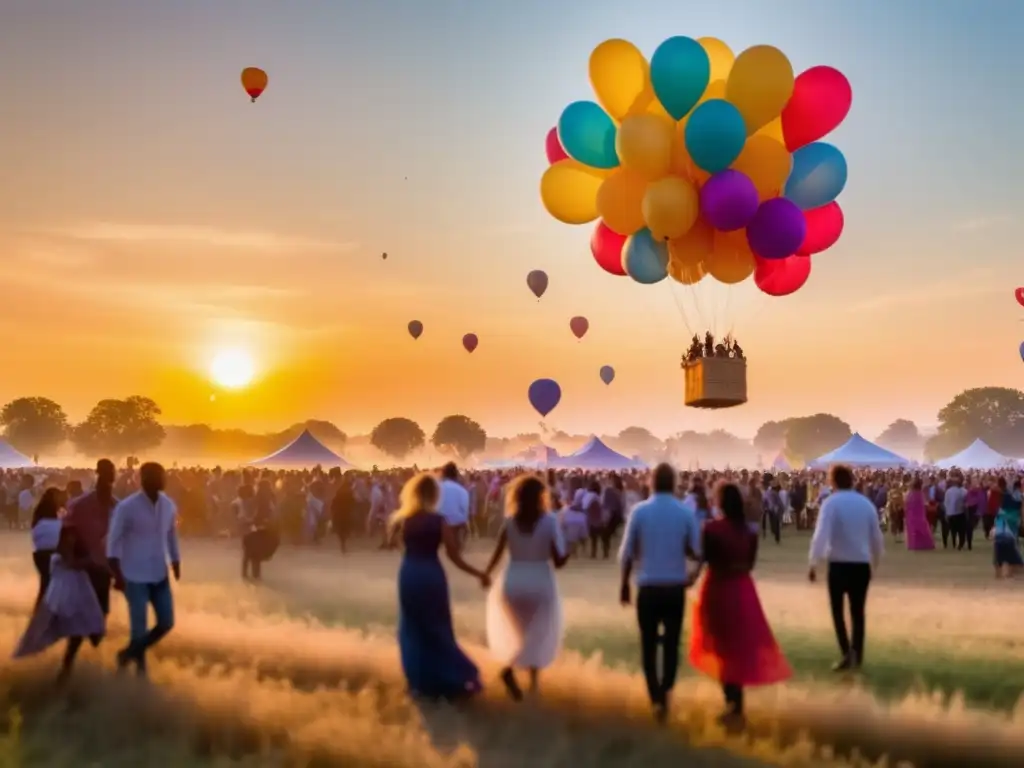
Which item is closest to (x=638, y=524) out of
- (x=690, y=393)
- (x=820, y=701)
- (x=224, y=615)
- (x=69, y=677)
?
(x=820, y=701)

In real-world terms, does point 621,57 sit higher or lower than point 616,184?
higher

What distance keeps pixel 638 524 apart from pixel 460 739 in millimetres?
2104

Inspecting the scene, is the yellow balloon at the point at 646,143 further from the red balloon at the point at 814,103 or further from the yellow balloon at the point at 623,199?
the red balloon at the point at 814,103

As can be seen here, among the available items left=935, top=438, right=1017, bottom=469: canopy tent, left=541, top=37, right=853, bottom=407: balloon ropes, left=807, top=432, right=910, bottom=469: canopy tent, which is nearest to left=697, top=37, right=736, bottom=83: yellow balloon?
left=541, top=37, right=853, bottom=407: balloon ropes

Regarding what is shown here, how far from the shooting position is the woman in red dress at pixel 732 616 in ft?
29.5

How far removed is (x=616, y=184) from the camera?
16.1 metres

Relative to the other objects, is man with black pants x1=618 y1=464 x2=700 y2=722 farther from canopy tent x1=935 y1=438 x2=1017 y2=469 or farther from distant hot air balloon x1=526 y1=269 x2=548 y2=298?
canopy tent x1=935 y1=438 x2=1017 y2=469

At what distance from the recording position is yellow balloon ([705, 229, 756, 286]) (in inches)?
648

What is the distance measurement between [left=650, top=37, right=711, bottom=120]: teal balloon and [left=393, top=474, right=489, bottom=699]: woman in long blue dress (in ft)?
26.5

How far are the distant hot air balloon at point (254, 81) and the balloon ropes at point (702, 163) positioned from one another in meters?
14.8

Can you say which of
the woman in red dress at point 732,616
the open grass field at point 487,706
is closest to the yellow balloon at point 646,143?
the open grass field at point 487,706

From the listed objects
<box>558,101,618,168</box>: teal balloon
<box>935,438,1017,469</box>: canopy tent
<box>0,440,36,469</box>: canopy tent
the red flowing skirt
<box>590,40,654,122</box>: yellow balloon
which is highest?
<box>590,40,654,122</box>: yellow balloon

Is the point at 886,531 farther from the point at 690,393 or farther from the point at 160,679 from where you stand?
the point at 160,679

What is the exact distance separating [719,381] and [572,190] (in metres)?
4.00
